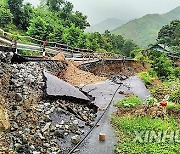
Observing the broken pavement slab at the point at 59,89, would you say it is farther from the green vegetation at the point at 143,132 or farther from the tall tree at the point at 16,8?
the tall tree at the point at 16,8

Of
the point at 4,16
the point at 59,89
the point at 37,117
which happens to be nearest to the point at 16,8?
the point at 4,16

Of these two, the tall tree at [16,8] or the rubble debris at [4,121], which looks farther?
the tall tree at [16,8]

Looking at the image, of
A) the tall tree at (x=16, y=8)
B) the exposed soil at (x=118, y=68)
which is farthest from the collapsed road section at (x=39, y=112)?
the tall tree at (x=16, y=8)

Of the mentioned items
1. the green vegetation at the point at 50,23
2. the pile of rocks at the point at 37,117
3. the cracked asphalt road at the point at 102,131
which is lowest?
the cracked asphalt road at the point at 102,131

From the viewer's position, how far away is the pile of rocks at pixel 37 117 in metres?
8.18

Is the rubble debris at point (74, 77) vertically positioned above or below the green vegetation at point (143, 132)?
above

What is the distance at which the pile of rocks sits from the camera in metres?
8.18

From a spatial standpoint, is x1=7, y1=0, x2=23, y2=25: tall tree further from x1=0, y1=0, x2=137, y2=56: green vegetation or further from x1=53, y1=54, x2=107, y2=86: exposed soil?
x1=53, y1=54, x2=107, y2=86: exposed soil

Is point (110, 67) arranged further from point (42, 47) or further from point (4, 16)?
point (4, 16)

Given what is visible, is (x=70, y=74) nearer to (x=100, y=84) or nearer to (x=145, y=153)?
(x=100, y=84)

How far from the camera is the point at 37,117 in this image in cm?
959

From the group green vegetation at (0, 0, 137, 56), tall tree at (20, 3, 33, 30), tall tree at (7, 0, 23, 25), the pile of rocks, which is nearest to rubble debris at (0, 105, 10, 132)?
the pile of rocks

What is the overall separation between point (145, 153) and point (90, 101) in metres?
5.34

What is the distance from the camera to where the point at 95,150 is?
8.89m
